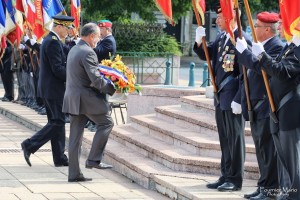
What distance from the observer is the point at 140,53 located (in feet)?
96.2

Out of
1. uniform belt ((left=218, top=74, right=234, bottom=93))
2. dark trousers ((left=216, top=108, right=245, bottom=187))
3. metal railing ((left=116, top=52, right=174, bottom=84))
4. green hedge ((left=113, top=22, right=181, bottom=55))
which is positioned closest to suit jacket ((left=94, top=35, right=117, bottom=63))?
uniform belt ((left=218, top=74, right=234, bottom=93))

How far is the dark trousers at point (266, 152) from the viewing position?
377 inches

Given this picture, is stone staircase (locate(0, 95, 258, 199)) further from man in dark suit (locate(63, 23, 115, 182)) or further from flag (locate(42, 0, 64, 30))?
flag (locate(42, 0, 64, 30))

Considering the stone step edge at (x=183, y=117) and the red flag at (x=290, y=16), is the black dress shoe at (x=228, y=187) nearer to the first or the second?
the stone step edge at (x=183, y=117)

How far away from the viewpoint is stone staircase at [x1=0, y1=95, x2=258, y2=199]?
35.3ft

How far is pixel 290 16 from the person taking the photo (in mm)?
8633

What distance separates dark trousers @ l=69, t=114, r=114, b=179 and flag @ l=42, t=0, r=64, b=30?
652 centimetres

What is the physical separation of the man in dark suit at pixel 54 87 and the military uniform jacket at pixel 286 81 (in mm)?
4282

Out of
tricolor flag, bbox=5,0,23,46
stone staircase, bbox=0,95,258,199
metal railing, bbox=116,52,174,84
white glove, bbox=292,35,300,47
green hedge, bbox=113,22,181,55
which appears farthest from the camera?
green hedge, bbox=113,22,181,55

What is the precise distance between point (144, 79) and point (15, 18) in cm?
818

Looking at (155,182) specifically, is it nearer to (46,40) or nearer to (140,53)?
(46,40)

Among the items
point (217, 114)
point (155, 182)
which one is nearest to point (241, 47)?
point (217, 114)

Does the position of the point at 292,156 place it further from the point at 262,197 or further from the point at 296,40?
the point at 296,40

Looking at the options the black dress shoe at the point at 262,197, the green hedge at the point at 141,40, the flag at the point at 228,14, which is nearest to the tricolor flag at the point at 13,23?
the green hedge at the point at 141,40
